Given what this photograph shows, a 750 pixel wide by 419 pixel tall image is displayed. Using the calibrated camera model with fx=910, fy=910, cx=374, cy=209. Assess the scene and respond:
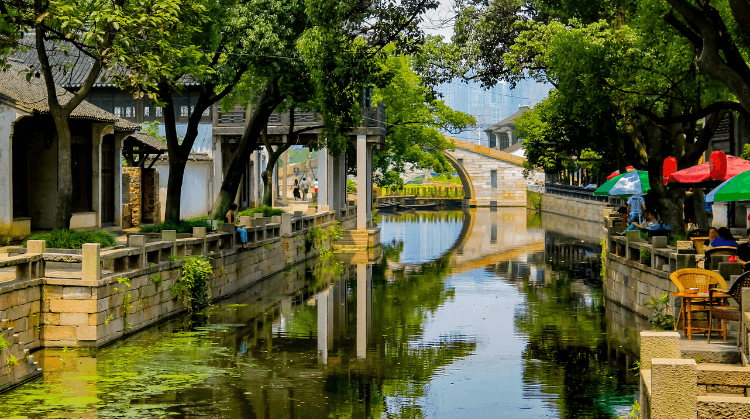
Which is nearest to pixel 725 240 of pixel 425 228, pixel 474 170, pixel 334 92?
pixel 334 92

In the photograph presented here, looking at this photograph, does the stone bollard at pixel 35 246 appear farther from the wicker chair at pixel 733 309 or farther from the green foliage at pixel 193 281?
the wicker chair at pixel 733 309

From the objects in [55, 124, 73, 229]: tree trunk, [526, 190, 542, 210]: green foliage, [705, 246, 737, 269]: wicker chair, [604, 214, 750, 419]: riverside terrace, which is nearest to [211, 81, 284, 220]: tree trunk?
[55, 124, 73, 229]: tree trunk

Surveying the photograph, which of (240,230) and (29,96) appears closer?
(29,96)

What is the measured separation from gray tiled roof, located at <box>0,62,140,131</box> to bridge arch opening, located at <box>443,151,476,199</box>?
4934 centimetres

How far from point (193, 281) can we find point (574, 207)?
41.4 metres

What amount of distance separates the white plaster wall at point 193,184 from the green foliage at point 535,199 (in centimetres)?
3718

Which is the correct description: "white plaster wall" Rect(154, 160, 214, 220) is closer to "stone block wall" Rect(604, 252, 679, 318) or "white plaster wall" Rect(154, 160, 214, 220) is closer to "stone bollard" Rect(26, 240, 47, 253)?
"stone block wall" Rect(604, 252, 679, 318)

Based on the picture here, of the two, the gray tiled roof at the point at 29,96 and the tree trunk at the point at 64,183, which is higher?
the gray tiled roof at the point at 29,96

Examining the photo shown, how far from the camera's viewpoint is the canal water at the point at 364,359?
11008 mm

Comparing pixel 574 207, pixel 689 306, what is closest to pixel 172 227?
pixel 689 306

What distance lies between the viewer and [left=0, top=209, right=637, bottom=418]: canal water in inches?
433

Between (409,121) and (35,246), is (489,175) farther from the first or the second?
(35,246)

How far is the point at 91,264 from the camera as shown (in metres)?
13.7

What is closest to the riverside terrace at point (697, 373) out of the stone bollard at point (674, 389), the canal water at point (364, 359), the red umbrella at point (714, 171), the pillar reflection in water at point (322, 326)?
the stone bollard at point (674, 389)
